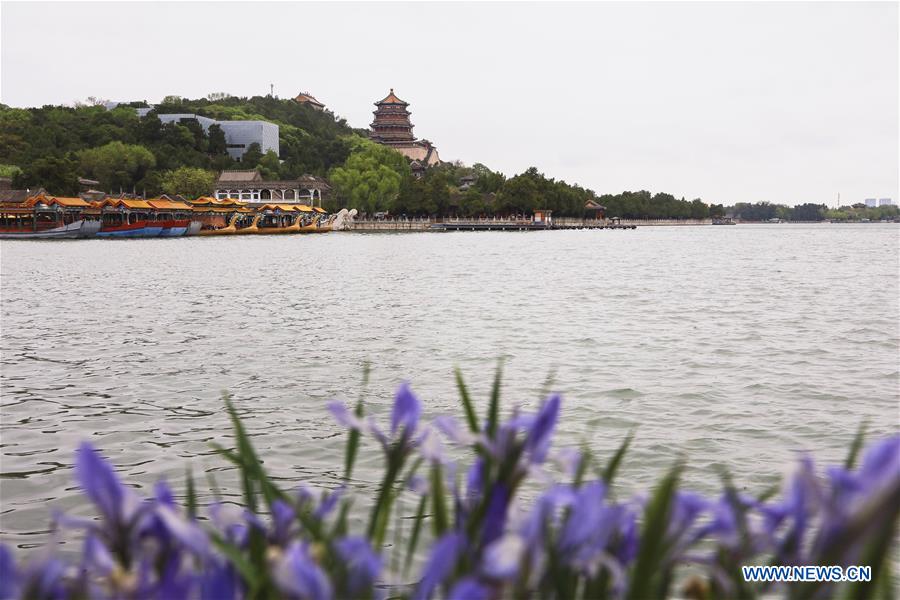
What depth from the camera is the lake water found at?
21.2 feet

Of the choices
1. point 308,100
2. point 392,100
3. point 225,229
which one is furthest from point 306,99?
point 225,229

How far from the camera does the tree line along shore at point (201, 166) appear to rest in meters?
89.7

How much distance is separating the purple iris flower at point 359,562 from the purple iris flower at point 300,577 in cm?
8

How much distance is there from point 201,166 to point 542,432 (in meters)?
109

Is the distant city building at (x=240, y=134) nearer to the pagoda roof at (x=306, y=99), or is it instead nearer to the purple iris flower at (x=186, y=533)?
the pagoda roof at (x=306, y=99)

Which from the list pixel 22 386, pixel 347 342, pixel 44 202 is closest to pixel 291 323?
pixel 347 342

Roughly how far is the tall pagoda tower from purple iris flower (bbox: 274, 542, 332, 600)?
130876 millimetres

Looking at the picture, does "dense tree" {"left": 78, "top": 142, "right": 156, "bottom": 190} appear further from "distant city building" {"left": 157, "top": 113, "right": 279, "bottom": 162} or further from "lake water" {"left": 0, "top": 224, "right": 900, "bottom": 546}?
"lake water" {"left": 0, "top": 224, "right": 900, "bottom": 546}

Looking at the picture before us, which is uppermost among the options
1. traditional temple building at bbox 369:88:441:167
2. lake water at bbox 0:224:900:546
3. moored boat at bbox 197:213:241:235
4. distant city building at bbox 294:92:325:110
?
distant city building at bbox 294:92:325:110

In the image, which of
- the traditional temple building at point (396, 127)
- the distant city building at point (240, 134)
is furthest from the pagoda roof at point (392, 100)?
the distant city building at point (240, 134)

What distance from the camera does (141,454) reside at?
20.9 ft

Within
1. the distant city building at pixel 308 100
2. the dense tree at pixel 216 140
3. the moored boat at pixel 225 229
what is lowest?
the moored boat at pixel 225 229

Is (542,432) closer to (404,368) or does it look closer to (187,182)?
(404,368)

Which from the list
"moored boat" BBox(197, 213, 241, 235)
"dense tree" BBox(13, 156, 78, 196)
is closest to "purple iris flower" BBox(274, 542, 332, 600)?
"dense tree" BBox(13, 156, 78, 196)
